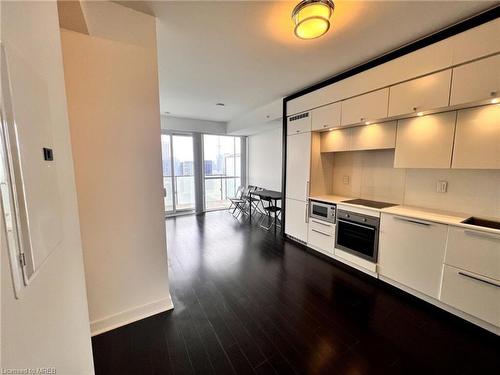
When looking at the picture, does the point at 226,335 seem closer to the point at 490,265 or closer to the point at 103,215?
the point at 103,215

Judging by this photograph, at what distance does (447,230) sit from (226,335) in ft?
7.37

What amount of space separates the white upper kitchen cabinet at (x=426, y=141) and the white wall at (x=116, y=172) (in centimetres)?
267

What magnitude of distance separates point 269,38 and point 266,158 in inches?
154

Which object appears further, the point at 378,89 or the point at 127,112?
the point at 378,89

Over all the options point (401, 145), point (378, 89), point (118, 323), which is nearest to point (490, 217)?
point (401, 145)

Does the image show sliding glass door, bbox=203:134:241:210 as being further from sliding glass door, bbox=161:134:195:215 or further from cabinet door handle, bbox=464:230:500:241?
cabinet door handle, bbox=464:230:500:241

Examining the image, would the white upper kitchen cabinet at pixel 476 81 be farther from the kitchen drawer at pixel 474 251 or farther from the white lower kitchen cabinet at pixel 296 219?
the white lower kitchen cabinet at pixel 296 219

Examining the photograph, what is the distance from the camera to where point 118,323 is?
186 cm

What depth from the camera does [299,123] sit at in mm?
3494

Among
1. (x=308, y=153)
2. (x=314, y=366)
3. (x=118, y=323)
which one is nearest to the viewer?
(x=314, y=366)

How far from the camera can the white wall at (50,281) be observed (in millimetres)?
502

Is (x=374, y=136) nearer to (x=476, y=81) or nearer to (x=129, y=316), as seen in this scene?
(x=476, y=81)

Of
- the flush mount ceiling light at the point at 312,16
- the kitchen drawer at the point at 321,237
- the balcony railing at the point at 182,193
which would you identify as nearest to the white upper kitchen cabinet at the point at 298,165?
the kitchen drawer at the point at 321,237

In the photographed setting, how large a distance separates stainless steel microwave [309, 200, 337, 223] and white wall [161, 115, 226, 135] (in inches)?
155
